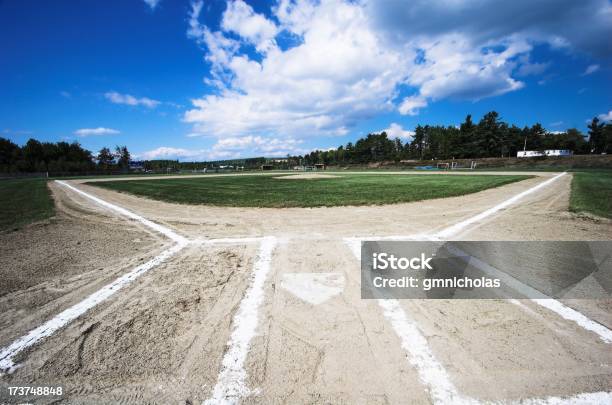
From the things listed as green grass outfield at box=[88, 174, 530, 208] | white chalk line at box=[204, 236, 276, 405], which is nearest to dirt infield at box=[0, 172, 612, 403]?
white chalk line at box=[204, 236, 276, 405]

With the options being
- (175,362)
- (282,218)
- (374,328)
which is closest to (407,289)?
(374,328)

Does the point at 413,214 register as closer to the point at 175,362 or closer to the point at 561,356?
the point at 561,356

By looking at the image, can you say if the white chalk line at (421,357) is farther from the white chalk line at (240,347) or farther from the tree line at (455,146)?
the tree line at (455,146)

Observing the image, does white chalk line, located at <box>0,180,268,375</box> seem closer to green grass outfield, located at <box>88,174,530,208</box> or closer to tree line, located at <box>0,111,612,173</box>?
green grass outfield, located at <box>88,174,530,208</box>

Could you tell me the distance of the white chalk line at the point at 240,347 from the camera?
1.58 meters

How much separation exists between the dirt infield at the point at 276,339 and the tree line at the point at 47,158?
80.4 meters

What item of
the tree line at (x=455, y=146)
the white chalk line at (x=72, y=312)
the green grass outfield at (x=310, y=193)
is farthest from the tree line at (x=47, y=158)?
the white chalk line at (x=72, y=312)

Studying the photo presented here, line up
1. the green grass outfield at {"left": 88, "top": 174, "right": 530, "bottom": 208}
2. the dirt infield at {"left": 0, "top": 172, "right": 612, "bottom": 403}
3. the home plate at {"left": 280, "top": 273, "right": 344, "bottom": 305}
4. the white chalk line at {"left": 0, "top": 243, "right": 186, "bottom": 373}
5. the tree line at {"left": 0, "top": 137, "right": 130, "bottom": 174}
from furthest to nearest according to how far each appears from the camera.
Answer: the tree line at {"left": 0, "top": 137, "right": 130, "bottom": 174}
the green grass outfield at {"left": 88, "top": 174, "right": 530, "bottom": 208}
the home plate at {"left": 280, "top": 273, "right": 344, "bottom": 305}
the white chalk line at {"left": 0, "top": 243, "right": 186, "bottom": 373}
the dirt infield at {"left": 0, "top": 172, "right": 612, "bottom": 403}

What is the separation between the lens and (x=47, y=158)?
263 feet

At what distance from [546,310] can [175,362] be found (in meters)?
3.21

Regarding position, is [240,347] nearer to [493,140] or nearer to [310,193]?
[310,193]

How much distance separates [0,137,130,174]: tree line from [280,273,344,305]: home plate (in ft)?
268

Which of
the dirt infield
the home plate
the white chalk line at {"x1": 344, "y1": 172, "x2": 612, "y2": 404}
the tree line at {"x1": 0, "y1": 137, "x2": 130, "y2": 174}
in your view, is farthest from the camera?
the tree line at {"x1": 0, "y1": 137, "x2": 130, "y2": 174}

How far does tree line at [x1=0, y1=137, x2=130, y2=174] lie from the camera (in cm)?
6419
